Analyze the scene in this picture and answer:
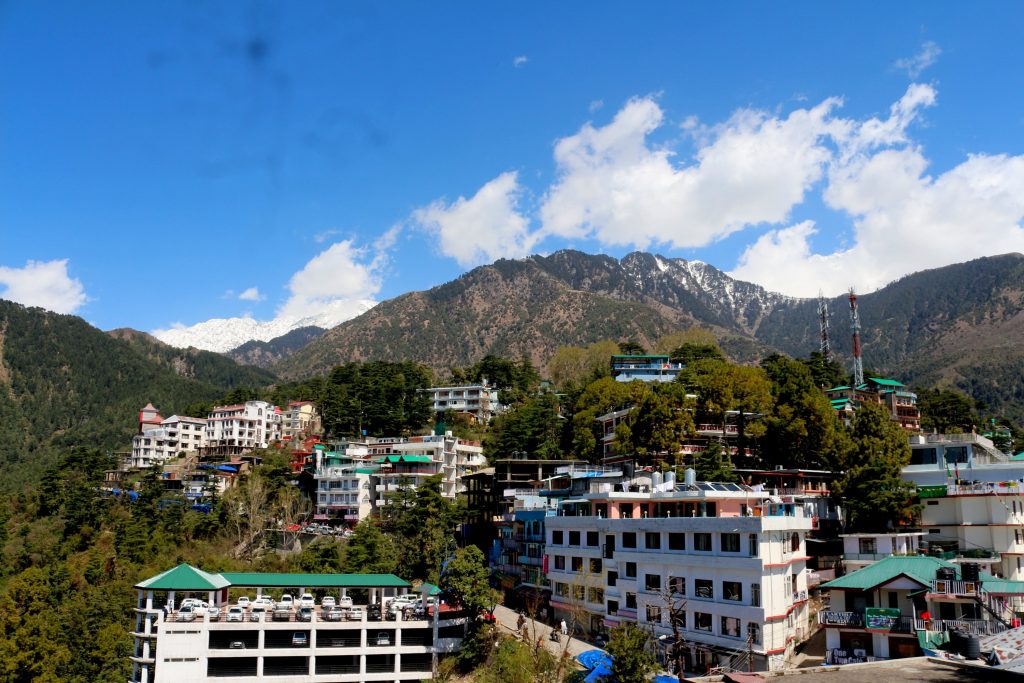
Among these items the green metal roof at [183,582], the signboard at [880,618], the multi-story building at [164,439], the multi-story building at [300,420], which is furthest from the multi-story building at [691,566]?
the multi-story building at [164,439]

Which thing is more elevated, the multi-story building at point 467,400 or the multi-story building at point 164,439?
the multi-story building at point 467,400

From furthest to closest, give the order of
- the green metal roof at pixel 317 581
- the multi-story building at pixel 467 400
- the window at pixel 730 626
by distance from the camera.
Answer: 1. the multi-story building at pixel 467 400
2. the green metal roof at pixel 317 581
3. the window at pixel 730 626

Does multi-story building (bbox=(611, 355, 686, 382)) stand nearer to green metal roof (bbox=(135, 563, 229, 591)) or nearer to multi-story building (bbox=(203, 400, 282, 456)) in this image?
multi-story building (bbox=(203, 400, 282, 456))

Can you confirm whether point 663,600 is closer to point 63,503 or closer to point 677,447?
point 677,447

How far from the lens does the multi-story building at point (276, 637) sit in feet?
129

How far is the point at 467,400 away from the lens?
10106 centimetres

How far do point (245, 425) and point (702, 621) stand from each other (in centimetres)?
7840

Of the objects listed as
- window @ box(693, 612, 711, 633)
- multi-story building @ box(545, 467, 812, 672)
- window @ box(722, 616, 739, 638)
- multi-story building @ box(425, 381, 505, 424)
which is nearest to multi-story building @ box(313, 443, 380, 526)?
multi-story building @ box(425, 381, 505, 424)

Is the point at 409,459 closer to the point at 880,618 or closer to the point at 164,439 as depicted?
the point at 164,439

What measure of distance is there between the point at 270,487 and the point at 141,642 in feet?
100

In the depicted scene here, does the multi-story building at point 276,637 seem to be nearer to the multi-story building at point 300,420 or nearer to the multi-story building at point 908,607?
the multi-story building at point 908,607

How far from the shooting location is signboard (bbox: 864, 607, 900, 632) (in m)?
31.3

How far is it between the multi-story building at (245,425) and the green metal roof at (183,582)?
5781 cm

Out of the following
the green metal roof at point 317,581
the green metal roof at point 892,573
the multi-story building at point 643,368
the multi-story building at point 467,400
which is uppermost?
the multi-story building at point 643,368
